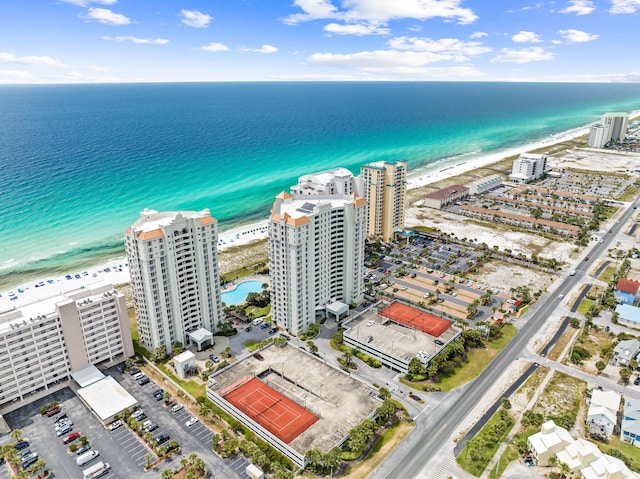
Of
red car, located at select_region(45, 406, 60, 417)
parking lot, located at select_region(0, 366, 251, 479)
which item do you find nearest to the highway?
parking lot, located at select_region(0, 366, 251, 479)

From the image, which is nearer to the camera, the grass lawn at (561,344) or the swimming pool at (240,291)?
the grass lawn at (561,344)

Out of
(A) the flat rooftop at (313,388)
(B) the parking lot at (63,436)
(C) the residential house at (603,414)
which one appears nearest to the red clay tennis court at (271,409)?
(A) the flat rooftop at (313,388)

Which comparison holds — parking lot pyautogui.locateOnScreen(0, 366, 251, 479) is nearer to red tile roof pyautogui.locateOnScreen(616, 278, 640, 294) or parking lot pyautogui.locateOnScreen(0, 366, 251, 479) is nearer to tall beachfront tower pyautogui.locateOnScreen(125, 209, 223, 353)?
tall beachfront tower pyautogui.locateOnScreen(125, 209, 223, 353)

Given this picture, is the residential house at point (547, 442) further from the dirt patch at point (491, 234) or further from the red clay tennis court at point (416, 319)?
the dirt patch at point (491, 234)

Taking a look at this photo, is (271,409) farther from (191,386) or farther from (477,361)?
(477,361)

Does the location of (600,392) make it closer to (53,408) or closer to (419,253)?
(419,253)

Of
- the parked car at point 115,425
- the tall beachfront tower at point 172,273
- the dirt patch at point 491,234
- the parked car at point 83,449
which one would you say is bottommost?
the parked car at point 83,449
